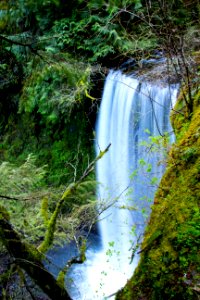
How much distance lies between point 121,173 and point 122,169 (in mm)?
119

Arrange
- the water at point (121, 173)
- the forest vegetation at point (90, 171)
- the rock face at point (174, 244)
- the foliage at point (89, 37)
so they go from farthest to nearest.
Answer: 1. the foliage at point (89, 37)
2. the water at point (121, 173)
3. the forest vegetation at point (90, 171)
4. the rock face at point (174, 244)

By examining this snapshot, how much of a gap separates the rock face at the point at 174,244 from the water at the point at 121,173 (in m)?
4.20

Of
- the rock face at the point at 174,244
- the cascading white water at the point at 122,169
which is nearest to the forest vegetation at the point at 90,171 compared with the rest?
the rock face at the point at 174,244

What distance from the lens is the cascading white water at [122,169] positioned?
7.42 m

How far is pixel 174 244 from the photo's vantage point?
7.84ft

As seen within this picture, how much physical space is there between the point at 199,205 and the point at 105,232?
7.18 m

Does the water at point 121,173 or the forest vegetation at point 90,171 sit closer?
the forest vegetation at point 90,171

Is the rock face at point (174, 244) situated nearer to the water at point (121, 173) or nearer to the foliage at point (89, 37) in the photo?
the water at point (121, 173)

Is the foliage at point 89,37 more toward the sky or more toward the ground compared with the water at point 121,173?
more toward the sky

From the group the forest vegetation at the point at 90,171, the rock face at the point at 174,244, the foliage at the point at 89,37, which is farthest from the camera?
the foliage at the point at 89,37

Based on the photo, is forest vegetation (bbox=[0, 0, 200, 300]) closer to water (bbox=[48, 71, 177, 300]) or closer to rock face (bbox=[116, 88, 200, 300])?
rock face (bbox=[116, 88, 200, 300])

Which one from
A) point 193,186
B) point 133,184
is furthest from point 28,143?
point 193,186

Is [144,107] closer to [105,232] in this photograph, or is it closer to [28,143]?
[105,232]

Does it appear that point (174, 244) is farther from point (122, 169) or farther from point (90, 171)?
point (122, 169)
